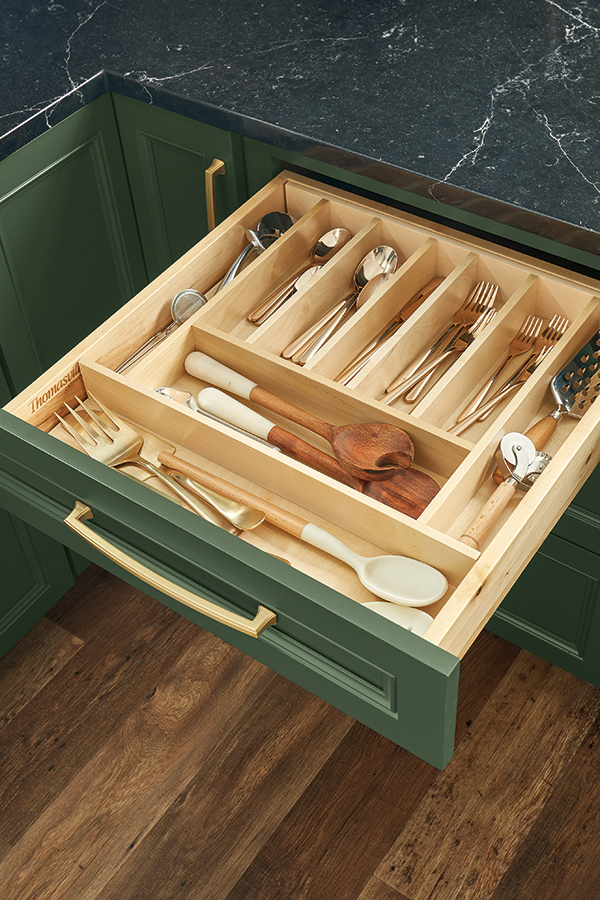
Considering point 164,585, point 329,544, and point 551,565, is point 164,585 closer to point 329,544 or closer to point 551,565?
point 329,544

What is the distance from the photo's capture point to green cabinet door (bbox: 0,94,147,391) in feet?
4.63

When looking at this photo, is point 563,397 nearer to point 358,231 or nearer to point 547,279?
point 547,279

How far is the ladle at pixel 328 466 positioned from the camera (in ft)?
3.47

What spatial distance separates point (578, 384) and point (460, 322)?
22cm

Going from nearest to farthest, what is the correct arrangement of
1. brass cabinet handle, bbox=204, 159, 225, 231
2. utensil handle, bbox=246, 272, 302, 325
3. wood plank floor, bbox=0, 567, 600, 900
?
1. utensil handle, bbox=246, 272, 302, 325
2. brass cabinet handle, bbox=204, 159, 225, 231
3. wood plank floor, bbox=0, 567, 600, 900

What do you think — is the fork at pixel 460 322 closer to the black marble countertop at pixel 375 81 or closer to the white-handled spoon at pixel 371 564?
the black marble countertop at pixel 375 81

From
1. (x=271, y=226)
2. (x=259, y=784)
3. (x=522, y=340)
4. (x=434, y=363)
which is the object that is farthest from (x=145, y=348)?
(x=259, y=784)

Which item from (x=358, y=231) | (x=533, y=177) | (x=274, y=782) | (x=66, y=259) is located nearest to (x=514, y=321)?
(x=533, y=177)

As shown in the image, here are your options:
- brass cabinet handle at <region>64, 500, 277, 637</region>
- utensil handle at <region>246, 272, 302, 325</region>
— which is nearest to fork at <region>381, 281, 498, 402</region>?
utensil handle at <region>246, 272, 302, 325</region>

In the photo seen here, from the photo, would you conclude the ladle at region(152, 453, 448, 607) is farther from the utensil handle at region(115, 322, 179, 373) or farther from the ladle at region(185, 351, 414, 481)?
the utensil handle at region(115, 322, 179, 373)

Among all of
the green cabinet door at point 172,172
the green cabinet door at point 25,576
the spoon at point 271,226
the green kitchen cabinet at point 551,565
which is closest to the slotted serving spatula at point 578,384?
the green kitchen cabinet at point 551,565

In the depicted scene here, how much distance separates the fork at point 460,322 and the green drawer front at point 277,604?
411 mm

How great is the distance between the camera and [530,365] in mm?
1206

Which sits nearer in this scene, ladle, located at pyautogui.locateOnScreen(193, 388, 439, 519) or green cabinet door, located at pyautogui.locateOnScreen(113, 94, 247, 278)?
ladle, located at pyautogui.locateOnScreen(193, 388, 439, 519)
